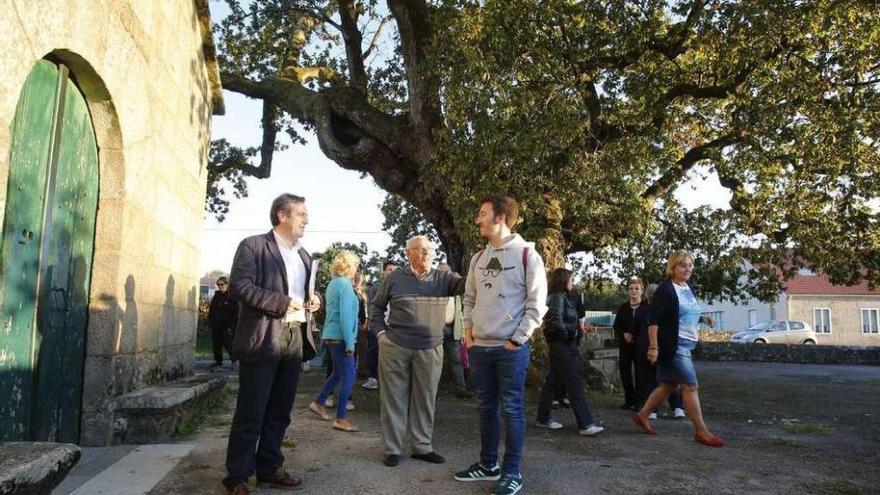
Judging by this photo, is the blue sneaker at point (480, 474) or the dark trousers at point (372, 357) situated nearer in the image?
the blue sneaker at point (480, 474)

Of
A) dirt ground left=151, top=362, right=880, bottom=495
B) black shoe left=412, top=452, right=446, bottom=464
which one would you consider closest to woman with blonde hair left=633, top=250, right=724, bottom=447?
dirt ground left=151, top=362, right=880, bottom=495

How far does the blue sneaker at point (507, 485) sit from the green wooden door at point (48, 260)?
2.96 meters

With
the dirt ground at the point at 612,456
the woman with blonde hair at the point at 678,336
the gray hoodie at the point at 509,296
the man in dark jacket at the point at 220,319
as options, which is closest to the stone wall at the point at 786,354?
the dirt ground at the point at 612,456

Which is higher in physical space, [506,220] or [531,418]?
[506,220]

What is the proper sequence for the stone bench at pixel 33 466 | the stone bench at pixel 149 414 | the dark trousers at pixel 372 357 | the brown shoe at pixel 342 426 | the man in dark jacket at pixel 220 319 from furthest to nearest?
1. the man in dark jacket at pixel 220 319
2. the dark trousers at pixel 372 357
3. the brown shoe at pixel 342 426
4. the stone bench at pixel 149 414
5. the stone bench at pixel 33 466

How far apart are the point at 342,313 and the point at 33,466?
470 cm

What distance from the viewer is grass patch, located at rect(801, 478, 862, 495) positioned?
173 inches

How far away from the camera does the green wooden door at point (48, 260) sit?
3.74 metres

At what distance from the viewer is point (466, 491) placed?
4.24m

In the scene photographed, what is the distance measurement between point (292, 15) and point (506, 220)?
12040 mm

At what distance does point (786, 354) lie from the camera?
21.7 m

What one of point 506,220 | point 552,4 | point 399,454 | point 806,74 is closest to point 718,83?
point 806,74

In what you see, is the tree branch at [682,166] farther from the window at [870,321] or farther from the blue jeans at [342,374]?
the window at [870,321]

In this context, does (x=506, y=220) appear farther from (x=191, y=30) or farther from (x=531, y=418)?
(x=191, y=30)
